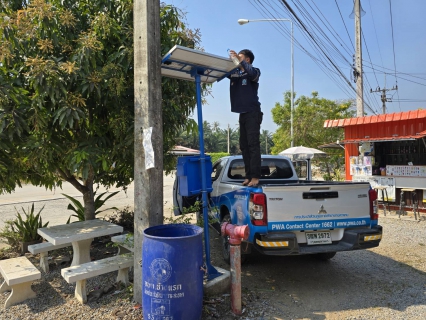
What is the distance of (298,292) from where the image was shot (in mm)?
4418

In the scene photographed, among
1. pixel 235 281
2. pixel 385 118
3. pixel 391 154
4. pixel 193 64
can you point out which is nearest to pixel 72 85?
pixel 193 64

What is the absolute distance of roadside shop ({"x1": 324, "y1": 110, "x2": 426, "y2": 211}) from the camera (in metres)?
10.0

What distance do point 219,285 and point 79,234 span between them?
6.67 ft

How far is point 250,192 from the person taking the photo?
428 cm

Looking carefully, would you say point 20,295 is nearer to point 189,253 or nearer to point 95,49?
point 189,253

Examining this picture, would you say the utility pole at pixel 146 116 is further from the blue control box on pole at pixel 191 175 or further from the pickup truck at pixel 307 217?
the pickup truck at pixel 307 217

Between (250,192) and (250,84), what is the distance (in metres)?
1.58

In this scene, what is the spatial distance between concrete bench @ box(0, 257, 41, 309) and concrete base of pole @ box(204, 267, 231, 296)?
2092mm

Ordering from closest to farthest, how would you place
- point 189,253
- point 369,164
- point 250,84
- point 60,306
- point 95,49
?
point 189,253
point 60,306
point 95,49
point 250,84
point 369,164

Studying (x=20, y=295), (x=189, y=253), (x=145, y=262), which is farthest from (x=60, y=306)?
(x=189, y=253)

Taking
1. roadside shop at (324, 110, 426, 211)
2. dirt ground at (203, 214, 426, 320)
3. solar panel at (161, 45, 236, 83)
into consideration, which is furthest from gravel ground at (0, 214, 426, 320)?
roadside shop at (324, 110, 426, 211)

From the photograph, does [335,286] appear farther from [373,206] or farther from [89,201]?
[89,201]

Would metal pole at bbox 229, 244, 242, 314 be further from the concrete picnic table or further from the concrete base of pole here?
the concrete picnic table

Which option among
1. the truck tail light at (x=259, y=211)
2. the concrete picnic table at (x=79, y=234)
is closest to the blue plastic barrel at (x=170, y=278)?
the truck tail light at (x=259, y=211)
